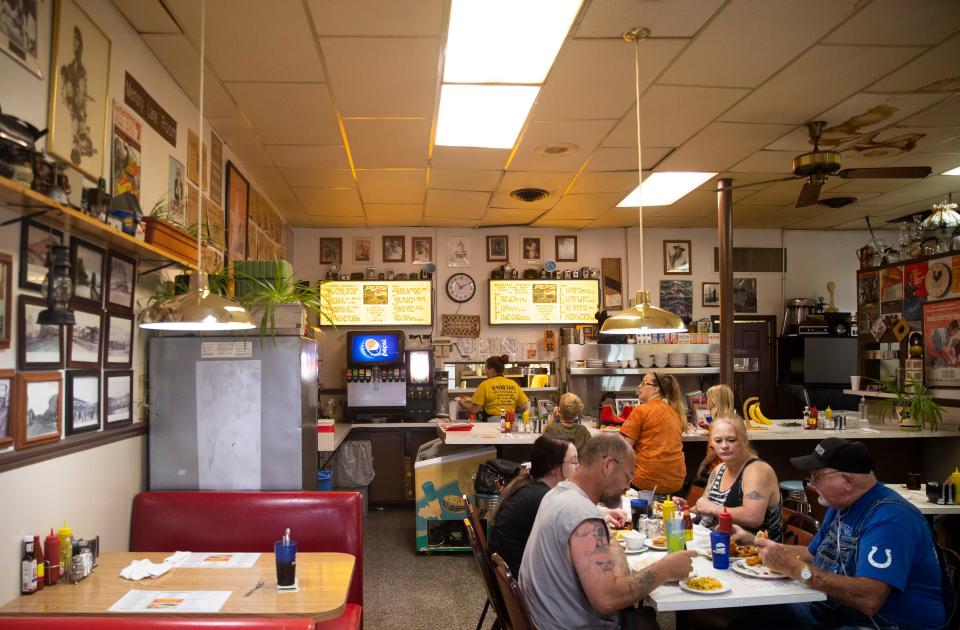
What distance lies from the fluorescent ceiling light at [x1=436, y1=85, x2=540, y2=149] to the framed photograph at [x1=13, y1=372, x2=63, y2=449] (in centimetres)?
288

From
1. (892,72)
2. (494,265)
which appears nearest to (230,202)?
(494,265)

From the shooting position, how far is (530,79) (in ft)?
14.1

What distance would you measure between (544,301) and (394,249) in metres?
2.11

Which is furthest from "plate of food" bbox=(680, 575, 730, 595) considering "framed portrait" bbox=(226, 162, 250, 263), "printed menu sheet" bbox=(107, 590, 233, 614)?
"framed portrait" bbox=(226, 162, 250, 263)

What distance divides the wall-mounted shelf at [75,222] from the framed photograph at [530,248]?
586 cm

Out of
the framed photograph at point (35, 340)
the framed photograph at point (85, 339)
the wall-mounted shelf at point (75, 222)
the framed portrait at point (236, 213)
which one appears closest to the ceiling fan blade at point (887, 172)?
the wall-mounted shelf at point (75, 222)

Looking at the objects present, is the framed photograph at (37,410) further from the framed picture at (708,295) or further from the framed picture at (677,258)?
the framed picture at (708,295)

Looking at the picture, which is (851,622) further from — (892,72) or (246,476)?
(892,72)

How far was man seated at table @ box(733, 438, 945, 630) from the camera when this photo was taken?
2.52m

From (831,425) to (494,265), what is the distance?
4435 millimetres

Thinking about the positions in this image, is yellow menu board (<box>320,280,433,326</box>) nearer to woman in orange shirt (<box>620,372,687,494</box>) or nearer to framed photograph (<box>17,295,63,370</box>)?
woman in orange shirt (<box>620,372,687,494</box>)

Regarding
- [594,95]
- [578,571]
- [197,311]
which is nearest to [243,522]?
[197,311]

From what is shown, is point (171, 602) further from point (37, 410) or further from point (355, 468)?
point (355, 468)

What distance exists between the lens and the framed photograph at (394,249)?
8945 mm
